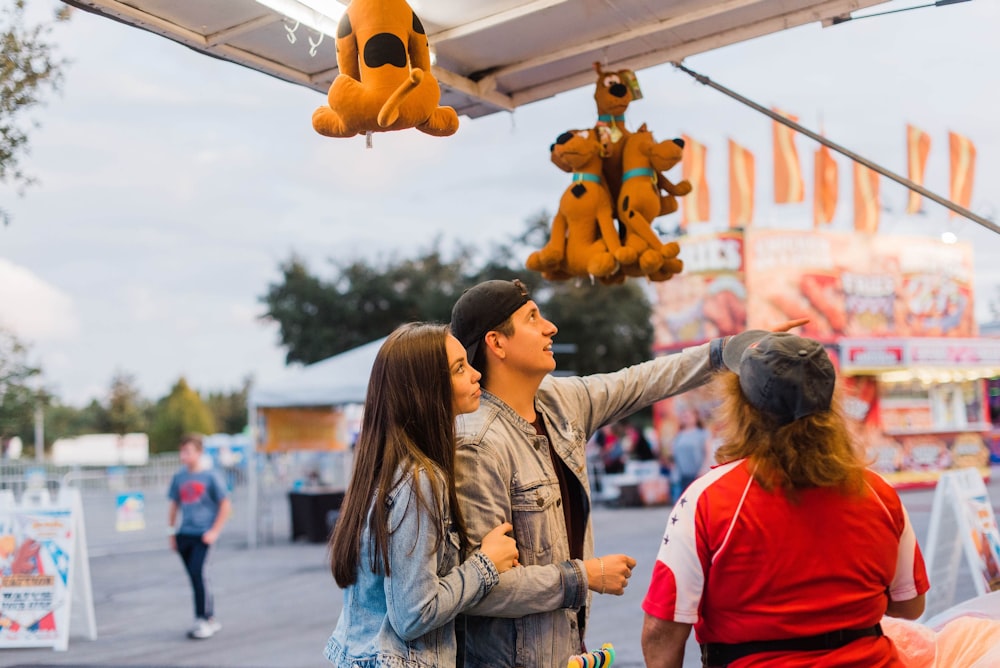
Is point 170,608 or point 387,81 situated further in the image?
point 170,608

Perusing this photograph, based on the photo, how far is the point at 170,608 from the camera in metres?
8.69

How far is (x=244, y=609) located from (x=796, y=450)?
7.64 metres

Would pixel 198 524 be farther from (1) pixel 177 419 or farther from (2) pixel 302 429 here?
(1) pixel 177 419

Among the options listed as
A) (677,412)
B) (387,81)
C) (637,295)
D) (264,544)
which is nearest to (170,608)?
(264,544)

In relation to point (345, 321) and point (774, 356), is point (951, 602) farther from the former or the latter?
point (345, 321)

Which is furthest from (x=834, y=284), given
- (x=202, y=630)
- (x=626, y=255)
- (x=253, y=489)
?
(x=626, y=255)

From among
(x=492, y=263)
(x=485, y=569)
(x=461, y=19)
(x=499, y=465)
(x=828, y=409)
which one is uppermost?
(x=492, y=263)

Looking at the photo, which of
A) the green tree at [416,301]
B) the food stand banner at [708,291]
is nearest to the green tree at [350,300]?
the green tree at [416,301]

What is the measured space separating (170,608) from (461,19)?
725cm

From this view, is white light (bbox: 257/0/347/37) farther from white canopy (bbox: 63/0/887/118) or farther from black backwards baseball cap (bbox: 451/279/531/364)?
black backwards baseball cap (bbox: 451/279/531/364)

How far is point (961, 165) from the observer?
1855 centimetres

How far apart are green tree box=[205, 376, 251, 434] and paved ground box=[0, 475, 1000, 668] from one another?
42139mm

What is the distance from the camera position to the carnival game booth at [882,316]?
18.2 metres

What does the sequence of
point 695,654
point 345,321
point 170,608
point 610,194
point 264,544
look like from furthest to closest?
1. point 345,321
2. point 264,544
3. point 170,608
4. point 695,654
5. point 610,194
